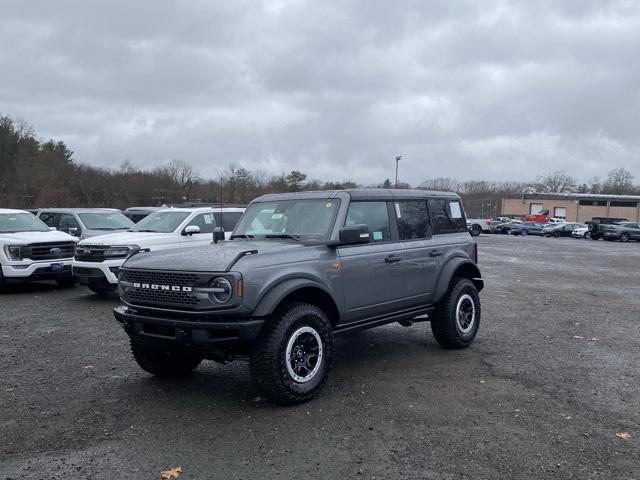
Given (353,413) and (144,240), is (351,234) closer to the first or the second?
(353,413)

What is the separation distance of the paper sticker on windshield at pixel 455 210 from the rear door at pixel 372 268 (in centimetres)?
147

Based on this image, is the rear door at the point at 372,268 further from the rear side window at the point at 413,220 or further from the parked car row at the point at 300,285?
the rear side window at the point at 413,220

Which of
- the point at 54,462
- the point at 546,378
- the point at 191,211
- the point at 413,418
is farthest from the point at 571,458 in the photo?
the point at 191,211

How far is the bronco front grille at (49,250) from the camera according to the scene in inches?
461

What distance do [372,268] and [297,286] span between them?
1206 mm

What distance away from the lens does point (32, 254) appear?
11.8m

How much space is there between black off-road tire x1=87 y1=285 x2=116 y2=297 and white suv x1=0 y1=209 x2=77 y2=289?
0.98m

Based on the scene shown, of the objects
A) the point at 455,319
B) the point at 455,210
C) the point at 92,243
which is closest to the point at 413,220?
the point at 455,210

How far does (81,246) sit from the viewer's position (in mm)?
10852

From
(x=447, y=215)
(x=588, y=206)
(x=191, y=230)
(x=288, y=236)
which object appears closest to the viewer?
(x=288, y=236)

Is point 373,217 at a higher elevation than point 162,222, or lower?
higher

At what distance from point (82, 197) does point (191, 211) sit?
1440 inches

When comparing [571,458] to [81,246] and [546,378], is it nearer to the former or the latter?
[546,378]

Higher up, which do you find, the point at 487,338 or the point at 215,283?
the point at 215,283
